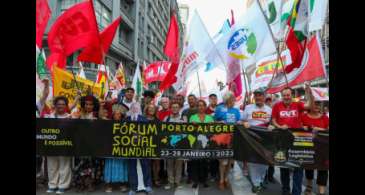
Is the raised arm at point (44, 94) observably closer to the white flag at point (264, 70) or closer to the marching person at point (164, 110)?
the marching person at point (164, 110)

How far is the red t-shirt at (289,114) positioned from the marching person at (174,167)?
1.83m

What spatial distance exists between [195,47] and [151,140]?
4.25 m

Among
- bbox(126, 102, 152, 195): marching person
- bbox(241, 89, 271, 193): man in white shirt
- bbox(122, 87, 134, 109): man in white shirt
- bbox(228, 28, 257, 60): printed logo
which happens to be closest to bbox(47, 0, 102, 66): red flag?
bbox(122, 87, 134, 109): man in white shirt

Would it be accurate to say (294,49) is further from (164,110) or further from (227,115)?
(164,110)

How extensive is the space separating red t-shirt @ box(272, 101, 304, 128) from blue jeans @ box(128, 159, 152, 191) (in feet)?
8.29

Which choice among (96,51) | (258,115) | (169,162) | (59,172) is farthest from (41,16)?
(258,115)

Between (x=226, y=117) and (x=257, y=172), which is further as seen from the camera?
(x=226, y=117)

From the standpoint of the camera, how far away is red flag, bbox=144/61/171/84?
42.5 ft

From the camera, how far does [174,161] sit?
20.3ft

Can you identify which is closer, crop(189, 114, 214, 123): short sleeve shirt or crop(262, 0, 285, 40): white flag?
crop(189, 114, 214, 123): short sleeve shirt

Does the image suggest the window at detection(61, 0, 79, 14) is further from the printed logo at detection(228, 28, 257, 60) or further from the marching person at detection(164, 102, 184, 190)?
the marching person at detection(164, 102, 184, 190)

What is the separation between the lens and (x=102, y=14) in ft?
95.3
